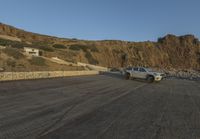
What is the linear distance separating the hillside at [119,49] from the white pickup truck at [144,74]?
152 feet

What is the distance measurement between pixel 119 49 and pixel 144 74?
307 ft

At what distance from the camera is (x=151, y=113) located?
12219mm

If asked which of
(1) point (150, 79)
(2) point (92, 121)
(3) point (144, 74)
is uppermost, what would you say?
(3) point (144, 74)

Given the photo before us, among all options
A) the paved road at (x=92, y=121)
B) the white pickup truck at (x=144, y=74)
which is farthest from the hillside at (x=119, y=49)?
the paved road at (x=92, y=121)

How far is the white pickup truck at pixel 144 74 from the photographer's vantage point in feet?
117

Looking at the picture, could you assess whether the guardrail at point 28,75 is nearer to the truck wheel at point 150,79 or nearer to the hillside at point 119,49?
the truck wheel at point 150,79

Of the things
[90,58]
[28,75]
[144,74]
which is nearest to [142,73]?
[144,74]

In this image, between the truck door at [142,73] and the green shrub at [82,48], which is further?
the green shrub at [82,48]

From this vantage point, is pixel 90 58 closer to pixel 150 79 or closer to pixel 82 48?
pixel 82 48

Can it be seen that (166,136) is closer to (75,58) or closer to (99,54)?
(75,58)

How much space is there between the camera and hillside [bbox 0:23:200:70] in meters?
95.7

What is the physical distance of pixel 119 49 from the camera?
426 feet

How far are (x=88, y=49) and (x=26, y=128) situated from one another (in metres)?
99.7

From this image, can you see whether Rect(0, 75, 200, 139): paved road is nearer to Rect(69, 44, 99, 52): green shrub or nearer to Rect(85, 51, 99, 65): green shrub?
Rect(85, 51, 99, 65): green shrub
